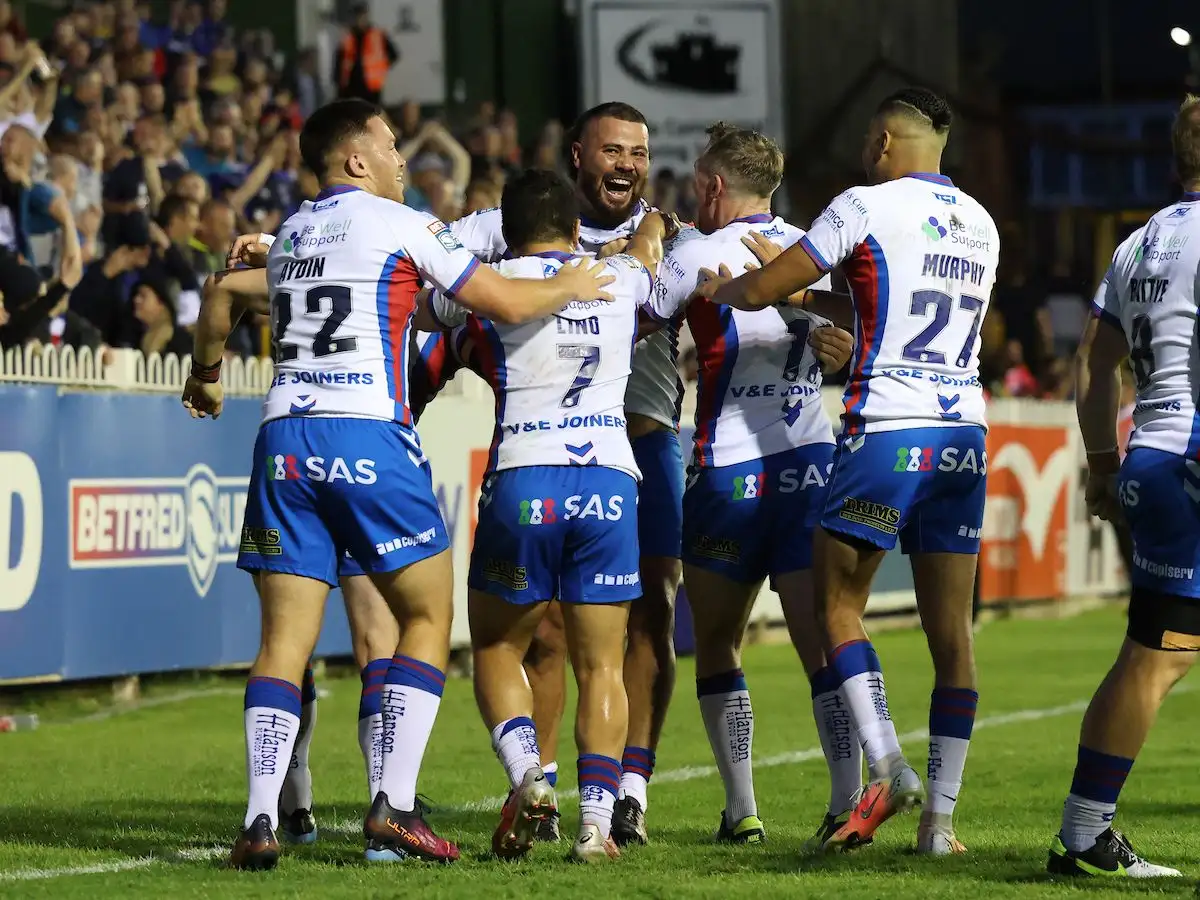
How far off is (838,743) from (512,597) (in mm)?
1237

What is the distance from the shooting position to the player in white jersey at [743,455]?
7.12m

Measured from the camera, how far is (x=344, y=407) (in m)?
6.41

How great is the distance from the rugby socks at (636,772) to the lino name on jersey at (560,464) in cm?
85

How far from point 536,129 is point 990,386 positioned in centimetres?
921

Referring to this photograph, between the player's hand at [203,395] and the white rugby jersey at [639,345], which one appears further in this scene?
the white rugby jersey at [639,345]

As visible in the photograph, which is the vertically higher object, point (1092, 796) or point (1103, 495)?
point (1103, 495)

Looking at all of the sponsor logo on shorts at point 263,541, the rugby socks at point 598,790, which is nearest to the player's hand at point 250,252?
the sponsor logo on shorts at point 263,541

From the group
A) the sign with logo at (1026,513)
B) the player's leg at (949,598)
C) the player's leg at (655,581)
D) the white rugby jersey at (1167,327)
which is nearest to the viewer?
the white rugby jersey at (1167,327)

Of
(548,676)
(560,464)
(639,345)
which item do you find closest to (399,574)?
(560,464)

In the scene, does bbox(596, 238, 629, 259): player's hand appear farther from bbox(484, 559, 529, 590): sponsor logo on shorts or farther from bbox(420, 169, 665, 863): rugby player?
bbox(484, 559, 529, 590): sponsor logo on shorts

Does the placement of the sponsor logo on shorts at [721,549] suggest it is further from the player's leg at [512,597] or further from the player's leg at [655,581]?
the player's leg at [512,597]

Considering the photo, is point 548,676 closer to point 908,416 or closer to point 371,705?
point 371,705

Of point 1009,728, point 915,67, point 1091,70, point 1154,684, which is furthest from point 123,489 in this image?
point 1091,70

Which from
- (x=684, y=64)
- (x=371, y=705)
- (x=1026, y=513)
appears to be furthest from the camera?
(x=684, y=64)
